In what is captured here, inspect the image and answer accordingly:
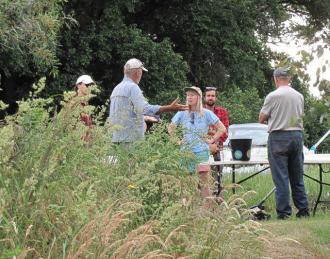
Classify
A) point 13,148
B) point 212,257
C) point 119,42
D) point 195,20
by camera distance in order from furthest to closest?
point 195,20
point 119,42
point 212,257
point 13,148

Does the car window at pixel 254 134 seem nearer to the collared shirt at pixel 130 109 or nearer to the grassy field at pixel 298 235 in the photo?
the grassy field at pixel 298 235

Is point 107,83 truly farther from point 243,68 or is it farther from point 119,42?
point 243,68

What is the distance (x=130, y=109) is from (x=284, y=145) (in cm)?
219

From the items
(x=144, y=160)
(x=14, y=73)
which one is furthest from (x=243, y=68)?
(x=144, y=160)

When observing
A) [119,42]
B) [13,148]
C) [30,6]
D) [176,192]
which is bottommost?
[176,192]

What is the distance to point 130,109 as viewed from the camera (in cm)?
785

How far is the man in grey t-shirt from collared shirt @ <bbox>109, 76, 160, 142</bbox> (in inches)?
64.6

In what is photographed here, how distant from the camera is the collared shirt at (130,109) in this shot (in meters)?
7.06

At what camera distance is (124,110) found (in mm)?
7090

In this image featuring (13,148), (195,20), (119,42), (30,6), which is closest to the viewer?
(13,148)

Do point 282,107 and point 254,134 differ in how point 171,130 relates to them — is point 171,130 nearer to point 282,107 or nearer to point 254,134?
point 282,107

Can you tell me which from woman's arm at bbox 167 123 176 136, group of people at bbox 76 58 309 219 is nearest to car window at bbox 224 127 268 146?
group of people at bbox 76 58 309 219

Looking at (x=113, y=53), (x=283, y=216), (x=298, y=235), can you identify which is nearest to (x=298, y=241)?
(x=298, y=235)

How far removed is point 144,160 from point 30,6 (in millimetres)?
3600
